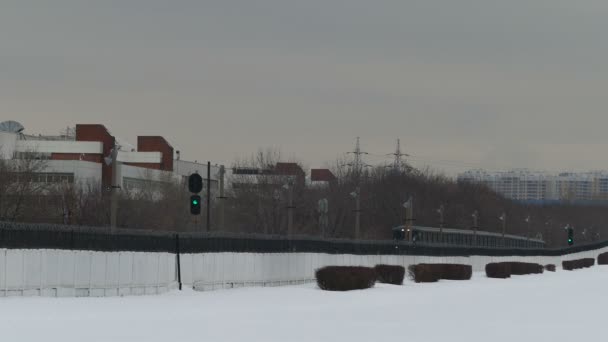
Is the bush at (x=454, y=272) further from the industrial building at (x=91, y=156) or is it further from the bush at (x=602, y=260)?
the bush at (x=602, y=260)

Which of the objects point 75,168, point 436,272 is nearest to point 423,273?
point 436,272

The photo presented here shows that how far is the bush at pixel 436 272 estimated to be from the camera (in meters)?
55.0

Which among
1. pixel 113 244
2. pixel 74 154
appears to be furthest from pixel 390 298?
pixel 74 154

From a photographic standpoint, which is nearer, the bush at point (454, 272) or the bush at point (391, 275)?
the bush at point (391, 275)

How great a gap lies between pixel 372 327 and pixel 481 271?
5631 cm

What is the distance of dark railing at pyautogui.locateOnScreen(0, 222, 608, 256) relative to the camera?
98.6ft

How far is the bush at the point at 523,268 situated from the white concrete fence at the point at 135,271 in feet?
85.1

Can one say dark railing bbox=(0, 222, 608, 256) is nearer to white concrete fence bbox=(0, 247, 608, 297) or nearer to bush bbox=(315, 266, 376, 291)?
white concrete fence bbox=(0, 247, 608, 297)

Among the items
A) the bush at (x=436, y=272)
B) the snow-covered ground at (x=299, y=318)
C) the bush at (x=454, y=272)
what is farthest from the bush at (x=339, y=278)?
the bush at (x=454, y=272)

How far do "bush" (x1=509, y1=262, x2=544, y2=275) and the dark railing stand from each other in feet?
47.6

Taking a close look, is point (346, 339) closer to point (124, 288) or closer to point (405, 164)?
point (124, 288)

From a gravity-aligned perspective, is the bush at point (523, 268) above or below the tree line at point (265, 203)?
below

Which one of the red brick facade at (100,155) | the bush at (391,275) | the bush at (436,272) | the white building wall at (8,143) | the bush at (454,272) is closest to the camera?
the bush at (391,275)

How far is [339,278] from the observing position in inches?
1703
